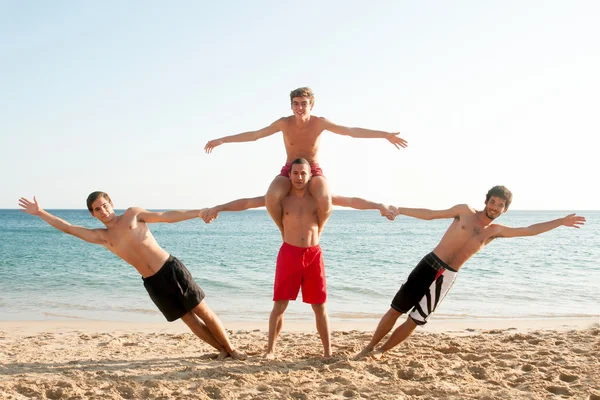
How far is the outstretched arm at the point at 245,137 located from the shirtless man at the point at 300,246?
736 millimetres

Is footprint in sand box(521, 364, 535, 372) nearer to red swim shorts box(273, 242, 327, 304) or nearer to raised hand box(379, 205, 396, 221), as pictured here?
raised hand box(379, 205, 396, 221)

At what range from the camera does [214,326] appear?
234 inches

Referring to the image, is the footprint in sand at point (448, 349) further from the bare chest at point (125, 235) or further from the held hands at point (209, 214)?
the bare chest at point (125, 235)

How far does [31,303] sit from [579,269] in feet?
54.2

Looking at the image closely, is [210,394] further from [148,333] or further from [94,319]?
[94,319]

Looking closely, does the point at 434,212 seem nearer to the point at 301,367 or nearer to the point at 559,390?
the point at 559,390

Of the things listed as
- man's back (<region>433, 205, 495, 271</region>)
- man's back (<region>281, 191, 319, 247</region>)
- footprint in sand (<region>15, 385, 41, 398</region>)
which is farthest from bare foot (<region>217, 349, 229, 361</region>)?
man's back (<region>433, 205, 495, 271</region>)

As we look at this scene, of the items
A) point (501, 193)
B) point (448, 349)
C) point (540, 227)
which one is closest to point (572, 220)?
point (540, 227)

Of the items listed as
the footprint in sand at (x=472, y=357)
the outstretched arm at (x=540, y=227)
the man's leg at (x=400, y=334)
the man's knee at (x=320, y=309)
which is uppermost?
the outstretched arm at (x=540, y=227)

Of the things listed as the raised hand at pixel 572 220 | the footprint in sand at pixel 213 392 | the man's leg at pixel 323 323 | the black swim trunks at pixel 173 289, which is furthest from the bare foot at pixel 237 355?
the raised hand at pixel 572 220

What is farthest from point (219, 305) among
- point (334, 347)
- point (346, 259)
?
point (346, 259)

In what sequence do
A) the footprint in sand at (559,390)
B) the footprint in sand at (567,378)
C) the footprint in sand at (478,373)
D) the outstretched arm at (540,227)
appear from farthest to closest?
the outstretched arm at (540,227), the footprint in sand at (478,373), the footprint in sand at (567,378), the footprint in sand at (559,390)

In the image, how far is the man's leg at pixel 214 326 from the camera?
19.2 ft

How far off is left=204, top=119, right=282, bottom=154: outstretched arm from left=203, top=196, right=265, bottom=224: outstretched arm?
0.78 m
